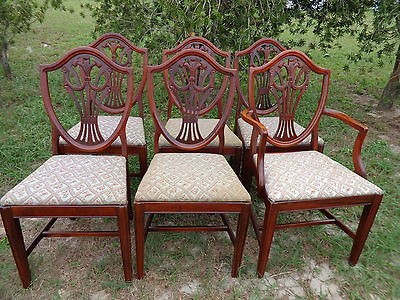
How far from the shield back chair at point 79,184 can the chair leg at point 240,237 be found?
1.80 ft

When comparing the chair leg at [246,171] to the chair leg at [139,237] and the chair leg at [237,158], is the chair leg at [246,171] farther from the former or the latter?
the chair leg at [139,237]

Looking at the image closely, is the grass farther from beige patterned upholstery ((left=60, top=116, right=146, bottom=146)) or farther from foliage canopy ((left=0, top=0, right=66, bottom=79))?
foliage canopy ((left=0, top=0, right=66, bottom=79))

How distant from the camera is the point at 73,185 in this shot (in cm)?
153

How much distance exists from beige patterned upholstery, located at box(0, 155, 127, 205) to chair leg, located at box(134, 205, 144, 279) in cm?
9

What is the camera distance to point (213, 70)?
1.84m

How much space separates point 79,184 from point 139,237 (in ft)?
Result: 1.29

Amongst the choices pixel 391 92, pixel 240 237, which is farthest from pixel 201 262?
pixel 391 92

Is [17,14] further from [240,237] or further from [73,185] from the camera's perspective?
[240,237]

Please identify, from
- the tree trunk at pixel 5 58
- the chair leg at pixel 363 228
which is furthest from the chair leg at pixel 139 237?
the tree trunk at pixel 5 58

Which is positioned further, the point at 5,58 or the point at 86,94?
the point at 5,58

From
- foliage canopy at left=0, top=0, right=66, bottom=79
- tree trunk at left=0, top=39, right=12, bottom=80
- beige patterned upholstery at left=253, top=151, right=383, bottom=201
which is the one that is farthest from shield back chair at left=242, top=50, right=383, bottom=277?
tree trunk at left=0, top=39, right=12, bottom=80

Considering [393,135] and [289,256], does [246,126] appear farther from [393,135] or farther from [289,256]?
[393,135]

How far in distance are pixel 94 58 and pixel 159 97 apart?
233 centimetres

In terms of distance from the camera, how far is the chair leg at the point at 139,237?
1.53m
